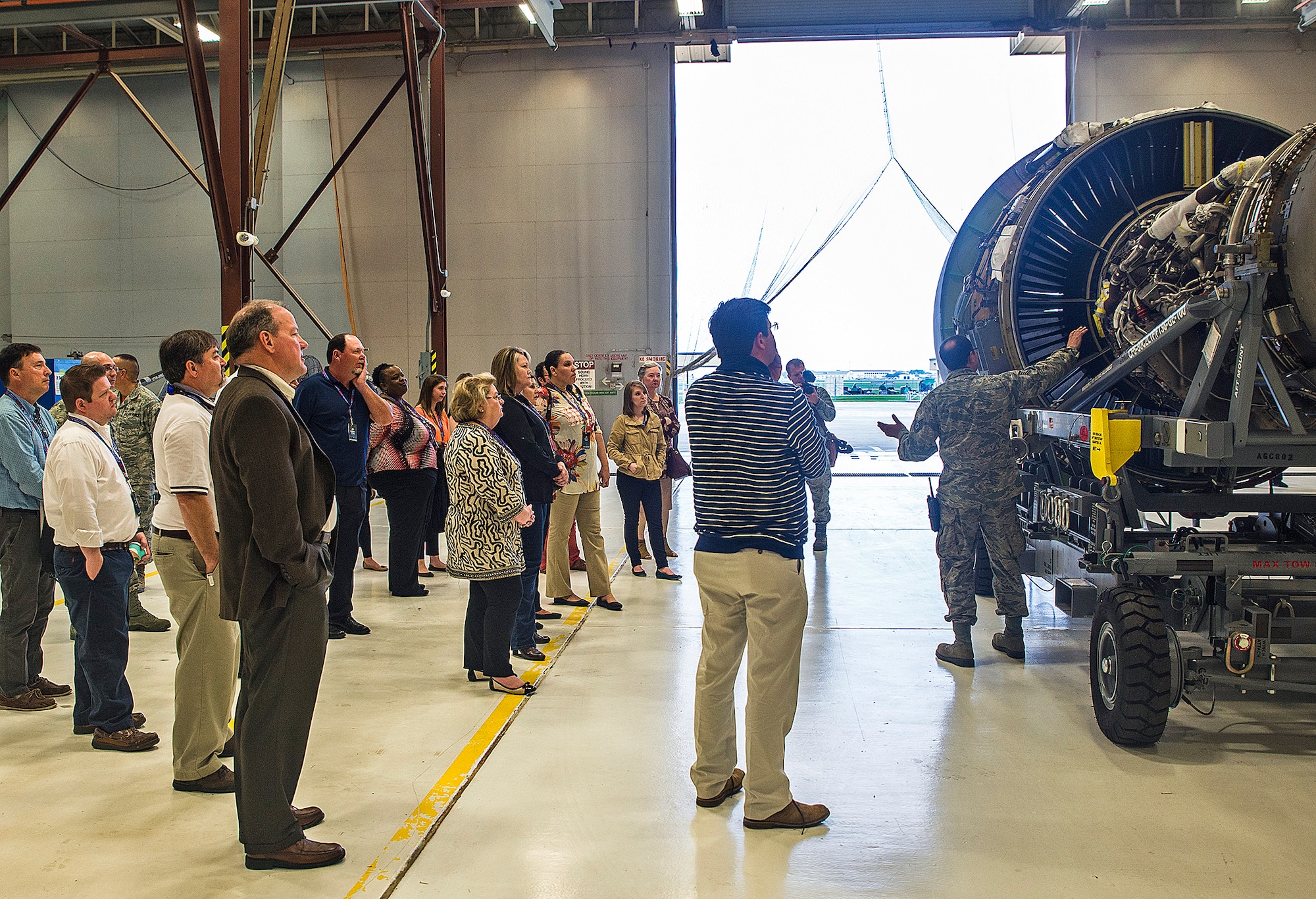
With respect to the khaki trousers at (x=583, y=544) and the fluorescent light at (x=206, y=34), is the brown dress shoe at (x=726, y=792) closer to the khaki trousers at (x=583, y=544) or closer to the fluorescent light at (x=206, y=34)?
the khaki trousers at (x=583, y=544)

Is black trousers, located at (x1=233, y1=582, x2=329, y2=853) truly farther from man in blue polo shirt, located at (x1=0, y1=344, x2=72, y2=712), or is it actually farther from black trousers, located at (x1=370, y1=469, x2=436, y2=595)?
black trousers, located at (x1=370, y1=469, x2=436, y2=595)

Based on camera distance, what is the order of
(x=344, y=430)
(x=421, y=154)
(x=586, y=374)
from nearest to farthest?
(x=344, y=430) < (x=421, y=154) < (x=586, y=374)

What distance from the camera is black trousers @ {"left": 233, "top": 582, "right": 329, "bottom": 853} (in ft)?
9.02

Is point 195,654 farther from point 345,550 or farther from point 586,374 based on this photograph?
point 586,374

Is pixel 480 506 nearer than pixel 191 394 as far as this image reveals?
No

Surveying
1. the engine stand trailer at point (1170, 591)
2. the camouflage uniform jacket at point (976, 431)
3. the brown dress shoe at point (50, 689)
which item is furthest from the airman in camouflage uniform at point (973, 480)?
the brown dress shoe at point (50, 689)

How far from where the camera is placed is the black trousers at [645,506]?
272 inches

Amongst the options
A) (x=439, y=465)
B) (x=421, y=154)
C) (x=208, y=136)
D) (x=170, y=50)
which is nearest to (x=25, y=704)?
(x=439, y=465)

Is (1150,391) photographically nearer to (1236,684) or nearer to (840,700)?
(1236,684)

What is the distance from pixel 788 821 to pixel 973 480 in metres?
2.44

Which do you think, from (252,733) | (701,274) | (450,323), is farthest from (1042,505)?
(450,323)

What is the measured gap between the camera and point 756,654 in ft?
9.91

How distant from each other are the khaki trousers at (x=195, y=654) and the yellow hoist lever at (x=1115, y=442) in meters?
3.45

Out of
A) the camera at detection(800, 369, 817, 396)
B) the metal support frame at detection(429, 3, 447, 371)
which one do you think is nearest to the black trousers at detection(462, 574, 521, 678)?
the camera at detection(800, 369, 817, 396)
